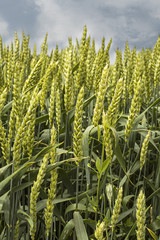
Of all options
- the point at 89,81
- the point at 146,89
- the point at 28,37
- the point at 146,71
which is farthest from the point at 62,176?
the point at 28,37

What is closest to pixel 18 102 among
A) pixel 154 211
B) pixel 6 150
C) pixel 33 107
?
pixel 33 107

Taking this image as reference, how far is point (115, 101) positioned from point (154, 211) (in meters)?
0.92

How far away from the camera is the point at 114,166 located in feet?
6.93

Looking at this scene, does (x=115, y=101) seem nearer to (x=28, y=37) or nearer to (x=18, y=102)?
(x=18, y=102)

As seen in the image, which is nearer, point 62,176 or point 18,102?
point 18,102

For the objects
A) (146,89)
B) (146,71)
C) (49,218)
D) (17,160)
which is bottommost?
(49,218)

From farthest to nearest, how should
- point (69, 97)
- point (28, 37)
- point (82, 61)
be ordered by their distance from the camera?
point (28, 37)
point (82, 61)
point (69, 97)

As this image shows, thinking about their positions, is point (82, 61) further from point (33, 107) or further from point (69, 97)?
point (33, 107)

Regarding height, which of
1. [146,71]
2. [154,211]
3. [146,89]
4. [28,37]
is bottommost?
[154,211]

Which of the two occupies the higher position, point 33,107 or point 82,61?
point 82,61

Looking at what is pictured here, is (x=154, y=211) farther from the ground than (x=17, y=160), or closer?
closer

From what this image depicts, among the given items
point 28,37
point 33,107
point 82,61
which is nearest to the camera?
point 33,107

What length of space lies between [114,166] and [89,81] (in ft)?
2.22

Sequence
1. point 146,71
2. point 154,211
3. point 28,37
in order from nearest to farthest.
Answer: point 154,211 → point 146,71 → point 28,37
